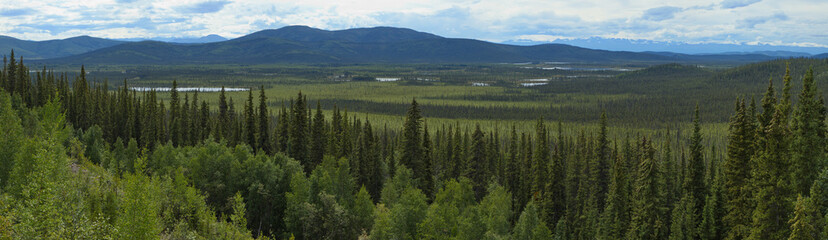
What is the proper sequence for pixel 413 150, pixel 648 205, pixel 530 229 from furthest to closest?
pixel 413 150 → pixel 530 229 → pixel 648 205

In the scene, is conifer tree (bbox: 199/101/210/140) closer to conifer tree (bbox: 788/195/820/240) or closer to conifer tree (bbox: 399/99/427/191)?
conifer tree (bbox: 399/99/427/191)

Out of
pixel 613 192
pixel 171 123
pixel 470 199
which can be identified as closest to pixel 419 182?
pixel 470 199

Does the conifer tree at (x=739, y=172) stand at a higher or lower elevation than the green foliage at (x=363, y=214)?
higher

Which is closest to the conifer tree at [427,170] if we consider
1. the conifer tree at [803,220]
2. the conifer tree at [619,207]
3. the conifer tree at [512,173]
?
the conifer tree at [619,207]

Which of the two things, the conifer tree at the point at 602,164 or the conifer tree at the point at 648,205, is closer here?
the conifer tree at the point at 648,205

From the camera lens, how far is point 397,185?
255 ft

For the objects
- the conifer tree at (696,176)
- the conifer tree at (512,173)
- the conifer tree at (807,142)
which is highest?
the conifer tree at (807,142)

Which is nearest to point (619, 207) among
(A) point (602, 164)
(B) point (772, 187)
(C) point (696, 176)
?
(C) point (696, 176)

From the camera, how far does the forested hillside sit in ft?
140

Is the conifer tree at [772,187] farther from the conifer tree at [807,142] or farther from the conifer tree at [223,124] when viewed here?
the conifer tree at [223,124]

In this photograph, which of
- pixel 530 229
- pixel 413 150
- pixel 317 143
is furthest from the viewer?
pixel 317 143

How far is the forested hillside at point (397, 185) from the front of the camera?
140 feet

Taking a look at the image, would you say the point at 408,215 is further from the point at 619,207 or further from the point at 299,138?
the point at 299,138

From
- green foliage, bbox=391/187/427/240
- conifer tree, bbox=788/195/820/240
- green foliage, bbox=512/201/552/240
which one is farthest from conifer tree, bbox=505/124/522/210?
conifer tree, bbox=788/195/820/240
